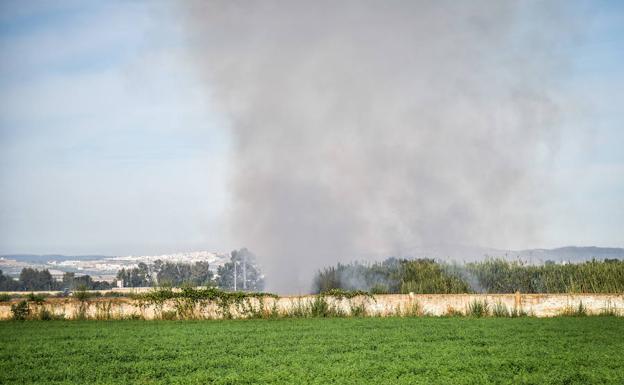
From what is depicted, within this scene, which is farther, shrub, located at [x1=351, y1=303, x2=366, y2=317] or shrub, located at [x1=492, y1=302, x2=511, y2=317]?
shrub, located at [x1=492, y1=302, x2=511, y2=317]

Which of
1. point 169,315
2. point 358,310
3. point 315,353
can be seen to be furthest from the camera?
point 358,310

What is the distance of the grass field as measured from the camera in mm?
10508

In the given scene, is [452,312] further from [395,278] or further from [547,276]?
[547,276]

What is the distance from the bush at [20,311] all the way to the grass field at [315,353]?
196 centimetres

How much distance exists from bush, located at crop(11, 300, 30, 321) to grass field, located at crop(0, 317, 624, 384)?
1.96 m

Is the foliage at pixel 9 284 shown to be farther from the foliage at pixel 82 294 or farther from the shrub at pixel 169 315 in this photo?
the shrub at pixel 169 315

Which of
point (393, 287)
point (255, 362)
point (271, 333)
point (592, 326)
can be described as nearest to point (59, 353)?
Result: point (255, 362)

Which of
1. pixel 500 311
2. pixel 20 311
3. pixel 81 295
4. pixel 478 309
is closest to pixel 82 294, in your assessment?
pixel 81 295

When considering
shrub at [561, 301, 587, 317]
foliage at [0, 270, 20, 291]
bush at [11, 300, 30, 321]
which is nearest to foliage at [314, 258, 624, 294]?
shrub at [561, 301, 587, 317]

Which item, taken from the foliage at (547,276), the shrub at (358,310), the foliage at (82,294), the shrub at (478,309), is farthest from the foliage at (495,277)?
the foliage at (82,294)

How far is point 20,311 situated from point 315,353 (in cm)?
1167

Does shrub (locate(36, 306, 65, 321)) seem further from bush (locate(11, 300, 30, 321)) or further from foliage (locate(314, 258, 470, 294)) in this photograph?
foliage (locate(314, 258, 470, 294))

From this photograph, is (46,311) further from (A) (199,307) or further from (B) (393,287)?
(B) (393,287)

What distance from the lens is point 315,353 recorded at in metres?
12.9
